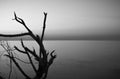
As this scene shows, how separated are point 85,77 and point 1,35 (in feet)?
102

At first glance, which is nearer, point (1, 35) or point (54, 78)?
point (1, 35)

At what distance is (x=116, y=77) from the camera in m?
31.1

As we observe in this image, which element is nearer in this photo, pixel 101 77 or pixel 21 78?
pixel 21 78

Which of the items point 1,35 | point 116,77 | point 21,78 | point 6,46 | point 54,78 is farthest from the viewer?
point 116,77

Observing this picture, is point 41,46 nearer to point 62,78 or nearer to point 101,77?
point 62,78

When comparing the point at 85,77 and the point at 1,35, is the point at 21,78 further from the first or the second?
the point at 1,35

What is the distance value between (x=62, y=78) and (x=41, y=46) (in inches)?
1166

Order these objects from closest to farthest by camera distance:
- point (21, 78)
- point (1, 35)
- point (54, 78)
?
1. point (1, 35)
2. point (21, 78)
3. point (54, 78)

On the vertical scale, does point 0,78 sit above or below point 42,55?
below

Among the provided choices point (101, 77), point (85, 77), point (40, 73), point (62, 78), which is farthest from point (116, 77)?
point (40, 73)

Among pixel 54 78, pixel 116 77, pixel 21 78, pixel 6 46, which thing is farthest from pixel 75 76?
pixel 6 46

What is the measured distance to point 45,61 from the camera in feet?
4.22

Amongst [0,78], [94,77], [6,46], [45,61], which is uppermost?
[6,46]

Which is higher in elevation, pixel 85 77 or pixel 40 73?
pixel 40 73
